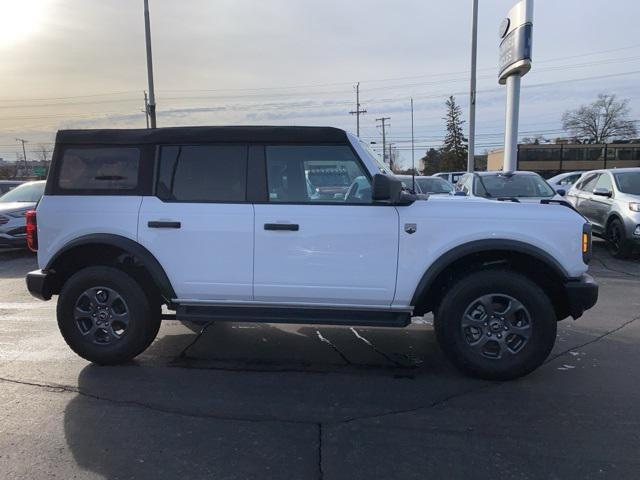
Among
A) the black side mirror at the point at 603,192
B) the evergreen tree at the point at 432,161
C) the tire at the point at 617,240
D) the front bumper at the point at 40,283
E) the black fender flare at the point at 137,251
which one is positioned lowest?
the tire at the point at 617,240

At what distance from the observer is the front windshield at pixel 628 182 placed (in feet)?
32.0

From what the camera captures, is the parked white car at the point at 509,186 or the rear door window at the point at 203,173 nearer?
the rear door window at the point at 203,173

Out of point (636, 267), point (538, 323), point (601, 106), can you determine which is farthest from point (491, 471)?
point (601, 106)

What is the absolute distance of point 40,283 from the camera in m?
4.41

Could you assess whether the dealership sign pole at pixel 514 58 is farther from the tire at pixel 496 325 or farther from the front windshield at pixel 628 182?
the tire at pixel 496 325

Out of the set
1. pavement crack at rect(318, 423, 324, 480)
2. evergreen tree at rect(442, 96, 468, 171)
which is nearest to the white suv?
pavement crack at rect(318, 423, 324, 480)

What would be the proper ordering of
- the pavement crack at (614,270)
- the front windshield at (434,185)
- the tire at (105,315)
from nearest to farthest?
the tire at (105,315) < the pavement crack at (614,270) < the front windshield at (434,185)

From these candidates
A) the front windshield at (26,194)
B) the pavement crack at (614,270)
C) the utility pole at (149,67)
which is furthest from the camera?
the utility pole at (149,67)

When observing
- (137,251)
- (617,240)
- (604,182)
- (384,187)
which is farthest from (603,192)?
(137,251)

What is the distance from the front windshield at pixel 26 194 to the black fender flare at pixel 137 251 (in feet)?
29.3

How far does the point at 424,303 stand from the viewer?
167 inches

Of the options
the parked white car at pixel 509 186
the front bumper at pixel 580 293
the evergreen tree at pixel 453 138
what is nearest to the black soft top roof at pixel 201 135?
the front bumper at pixel 580 293

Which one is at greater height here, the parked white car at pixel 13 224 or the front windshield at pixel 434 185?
the front windshield at pixel 434 185

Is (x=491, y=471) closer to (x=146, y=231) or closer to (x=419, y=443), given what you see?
(x=419, y=443)
